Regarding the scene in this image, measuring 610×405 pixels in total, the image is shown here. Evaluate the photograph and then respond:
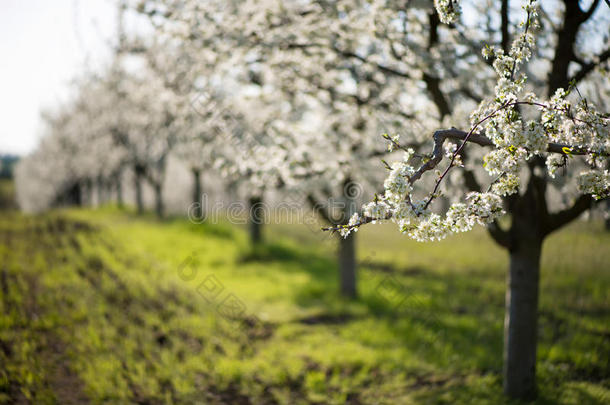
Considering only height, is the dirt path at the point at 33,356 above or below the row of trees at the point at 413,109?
below

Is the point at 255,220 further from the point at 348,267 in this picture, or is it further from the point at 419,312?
the point at 419,312

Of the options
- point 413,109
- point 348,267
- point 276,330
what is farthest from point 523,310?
point 348,267

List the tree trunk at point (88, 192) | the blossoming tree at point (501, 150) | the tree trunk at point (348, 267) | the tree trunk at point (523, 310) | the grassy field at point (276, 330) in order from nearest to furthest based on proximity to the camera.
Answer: the blossoming tree at point (501, 150) < the tree trunk at point (523, 310) < the grassy field at point (276, 330) < the tree trunk at point (348, 267) < the tree trunk at point (88, 192)

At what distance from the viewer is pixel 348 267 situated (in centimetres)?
1076

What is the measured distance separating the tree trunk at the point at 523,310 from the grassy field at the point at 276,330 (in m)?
0.37

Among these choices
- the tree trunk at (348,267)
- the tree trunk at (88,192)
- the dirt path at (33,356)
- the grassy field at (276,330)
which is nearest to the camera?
the dirt path at (33,356)

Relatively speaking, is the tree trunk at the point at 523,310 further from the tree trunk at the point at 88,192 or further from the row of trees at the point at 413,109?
the tree trunk at the point at 88,192

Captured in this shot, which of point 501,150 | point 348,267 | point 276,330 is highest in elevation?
point 501,150

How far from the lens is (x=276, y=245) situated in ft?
58.2

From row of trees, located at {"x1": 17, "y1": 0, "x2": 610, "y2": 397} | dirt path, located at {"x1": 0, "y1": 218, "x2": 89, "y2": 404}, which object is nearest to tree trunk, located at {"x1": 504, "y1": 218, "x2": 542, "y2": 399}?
row of trees, located at {"x1": 17, "y1": 0, "x2": 610, "y2": 397}

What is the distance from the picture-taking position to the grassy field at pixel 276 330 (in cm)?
573

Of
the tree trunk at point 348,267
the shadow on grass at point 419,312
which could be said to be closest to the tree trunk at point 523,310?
the shadow on grass at point 419,312

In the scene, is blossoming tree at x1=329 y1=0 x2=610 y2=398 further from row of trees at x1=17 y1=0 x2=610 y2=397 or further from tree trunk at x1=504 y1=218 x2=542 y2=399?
tree trunk at x1=504 y1=218 x2=542 y2=399

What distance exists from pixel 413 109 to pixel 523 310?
4.00 meters
